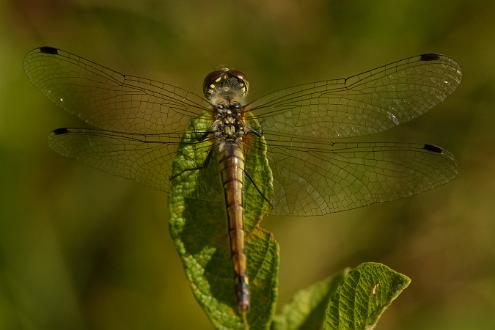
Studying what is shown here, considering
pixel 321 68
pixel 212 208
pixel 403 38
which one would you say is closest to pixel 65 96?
pixel 212 208

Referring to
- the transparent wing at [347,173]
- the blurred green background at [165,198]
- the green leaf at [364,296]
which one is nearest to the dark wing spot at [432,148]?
the transparent wing at [347,173]

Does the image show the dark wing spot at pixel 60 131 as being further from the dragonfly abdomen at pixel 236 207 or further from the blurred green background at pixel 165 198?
the blurred green background at pixel 165 198

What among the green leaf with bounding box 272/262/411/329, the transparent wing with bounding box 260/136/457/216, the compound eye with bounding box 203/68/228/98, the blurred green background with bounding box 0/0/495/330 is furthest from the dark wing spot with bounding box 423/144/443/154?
the blurred green background with bounding box 0/0/495/330

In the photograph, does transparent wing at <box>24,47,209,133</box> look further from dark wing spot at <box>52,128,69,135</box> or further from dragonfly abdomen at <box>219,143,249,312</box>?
dragonfly abdomen at <box>219,143,249,312</box>

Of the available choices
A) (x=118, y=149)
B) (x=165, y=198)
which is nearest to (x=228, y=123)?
(x=118, y=149)

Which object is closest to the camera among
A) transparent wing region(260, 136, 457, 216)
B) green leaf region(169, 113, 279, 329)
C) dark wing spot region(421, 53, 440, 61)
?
green leaf region(169, 113, 279, 329)

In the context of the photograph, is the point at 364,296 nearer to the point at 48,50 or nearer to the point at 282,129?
the point at 282,129
